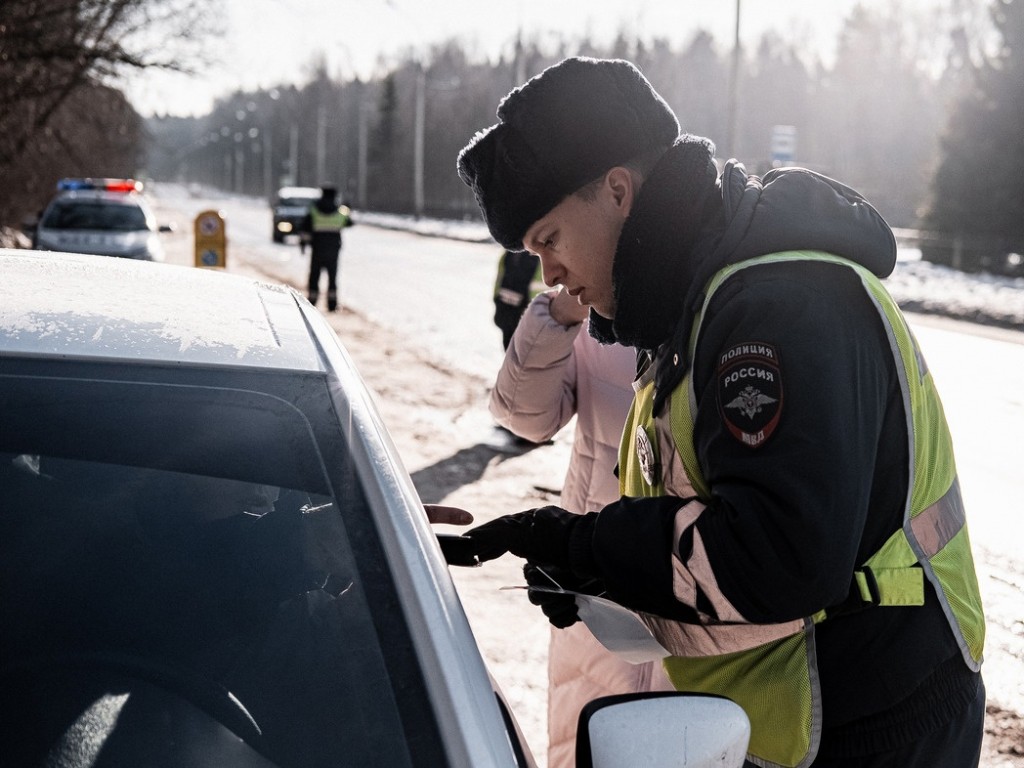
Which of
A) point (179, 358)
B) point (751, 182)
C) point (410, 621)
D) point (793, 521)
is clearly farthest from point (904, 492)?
point (179, 358)

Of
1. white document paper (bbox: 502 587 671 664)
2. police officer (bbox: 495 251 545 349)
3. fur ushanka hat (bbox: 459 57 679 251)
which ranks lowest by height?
police officer (bbox: 495 251 545 349)

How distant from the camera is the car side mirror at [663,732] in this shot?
136cm

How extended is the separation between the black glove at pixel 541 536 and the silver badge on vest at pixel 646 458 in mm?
96

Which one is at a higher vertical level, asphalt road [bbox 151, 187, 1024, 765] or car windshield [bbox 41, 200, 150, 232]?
car windshield [bbox 41, 200, 150, 232]

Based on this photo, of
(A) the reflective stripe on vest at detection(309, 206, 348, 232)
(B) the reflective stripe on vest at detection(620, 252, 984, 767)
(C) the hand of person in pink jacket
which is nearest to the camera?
(B) the reflective stripe on vest at detection(620, 252, 984, 767)

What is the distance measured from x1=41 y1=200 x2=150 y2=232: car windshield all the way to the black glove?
1473 centimetres

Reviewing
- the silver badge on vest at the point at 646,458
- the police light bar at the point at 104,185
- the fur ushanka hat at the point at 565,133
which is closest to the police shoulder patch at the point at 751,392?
the silver badge on vest at the point at 646,458

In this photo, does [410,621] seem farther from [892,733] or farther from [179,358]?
[892,733]

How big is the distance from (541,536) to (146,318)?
69cm

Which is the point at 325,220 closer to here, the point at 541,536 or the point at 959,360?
the point at 959,360

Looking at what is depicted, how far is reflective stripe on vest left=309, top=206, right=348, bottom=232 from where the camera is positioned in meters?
15.1

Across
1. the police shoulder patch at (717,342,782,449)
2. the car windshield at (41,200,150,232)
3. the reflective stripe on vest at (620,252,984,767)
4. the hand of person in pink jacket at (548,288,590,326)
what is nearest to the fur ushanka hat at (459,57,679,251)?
the reflective stripe on vest at (620,252,984,767)

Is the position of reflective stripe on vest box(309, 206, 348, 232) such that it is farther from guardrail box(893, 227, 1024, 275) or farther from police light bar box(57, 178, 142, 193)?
guardrail box(893, 227, 1024, 275)

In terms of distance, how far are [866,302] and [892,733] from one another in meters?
0.57
